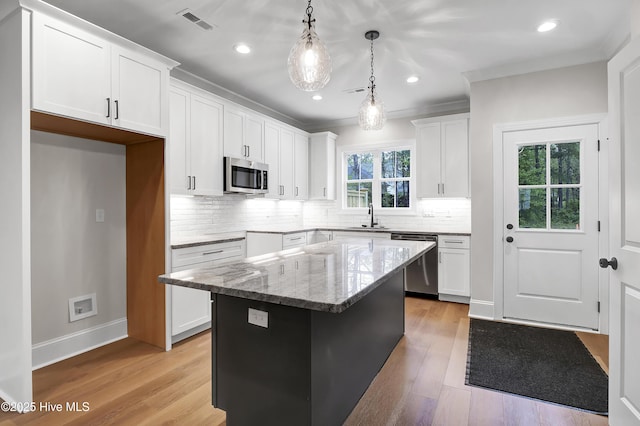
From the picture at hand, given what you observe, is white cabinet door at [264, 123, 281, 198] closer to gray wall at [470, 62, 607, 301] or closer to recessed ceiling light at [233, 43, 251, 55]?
recessed ceiling light at [233, 43, 251, 55]

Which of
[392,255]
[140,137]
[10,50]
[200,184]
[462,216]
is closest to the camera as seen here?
[10,50]

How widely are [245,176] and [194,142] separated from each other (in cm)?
79

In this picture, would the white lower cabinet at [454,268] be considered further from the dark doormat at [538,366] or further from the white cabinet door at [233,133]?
the white cabinet door at [233,133]

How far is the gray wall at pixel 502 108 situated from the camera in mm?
3303

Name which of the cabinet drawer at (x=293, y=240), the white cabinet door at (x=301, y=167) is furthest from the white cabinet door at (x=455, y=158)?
the white cabinet door at (x=301, y=167)

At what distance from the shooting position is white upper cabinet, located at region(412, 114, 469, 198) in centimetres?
443

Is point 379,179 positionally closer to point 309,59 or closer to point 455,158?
point 455,158

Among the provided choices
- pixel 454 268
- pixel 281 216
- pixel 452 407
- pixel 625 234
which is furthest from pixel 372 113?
pixel 281 216

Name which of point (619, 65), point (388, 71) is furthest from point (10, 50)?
point (619, 65)

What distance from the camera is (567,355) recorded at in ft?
9.10

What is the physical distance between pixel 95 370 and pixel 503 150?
14.0 feet

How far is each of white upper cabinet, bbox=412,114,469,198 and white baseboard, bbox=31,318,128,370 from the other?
3939 millimetres

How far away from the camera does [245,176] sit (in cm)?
409

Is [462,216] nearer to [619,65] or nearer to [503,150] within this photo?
[503,150]
